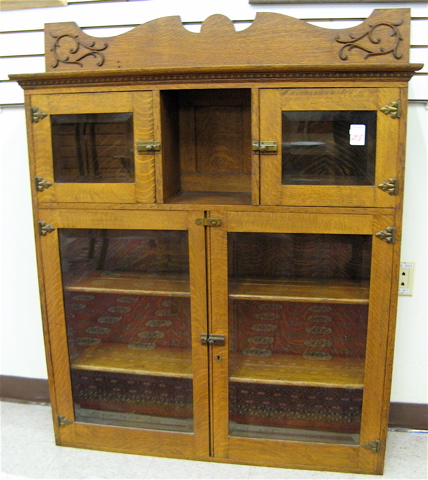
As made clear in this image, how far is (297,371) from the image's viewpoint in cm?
232

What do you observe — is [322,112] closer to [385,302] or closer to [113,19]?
[385,302]

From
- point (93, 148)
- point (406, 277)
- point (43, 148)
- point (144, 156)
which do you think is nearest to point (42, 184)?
point (43, 148)

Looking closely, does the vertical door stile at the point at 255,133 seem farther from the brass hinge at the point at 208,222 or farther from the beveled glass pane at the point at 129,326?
the beveled glass pane at the point at 129,326

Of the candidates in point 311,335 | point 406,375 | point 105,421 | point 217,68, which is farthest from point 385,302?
point 105,421

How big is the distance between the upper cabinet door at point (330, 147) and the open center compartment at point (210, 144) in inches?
11.7

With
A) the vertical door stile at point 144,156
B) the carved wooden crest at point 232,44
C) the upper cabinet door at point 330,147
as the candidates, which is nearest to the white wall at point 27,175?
the carved wooden crest at point 232,44

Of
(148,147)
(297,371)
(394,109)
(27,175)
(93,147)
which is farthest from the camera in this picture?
(27,175)

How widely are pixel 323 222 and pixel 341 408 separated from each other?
0.88 meters

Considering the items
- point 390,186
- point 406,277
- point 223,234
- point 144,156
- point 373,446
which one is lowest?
point 373,446

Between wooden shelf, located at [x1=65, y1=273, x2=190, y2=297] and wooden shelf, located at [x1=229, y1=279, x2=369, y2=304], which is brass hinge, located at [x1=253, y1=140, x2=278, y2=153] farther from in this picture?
wooden shelf, located at [x1=65, y1=273, x2=190, y2=297]

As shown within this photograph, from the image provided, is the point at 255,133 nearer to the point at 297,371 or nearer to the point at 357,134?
the point at 357,134

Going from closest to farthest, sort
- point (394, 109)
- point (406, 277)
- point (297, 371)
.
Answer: point (394, 109) → point (297, 371) → point (406, 277)

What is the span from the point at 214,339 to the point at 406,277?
105cm

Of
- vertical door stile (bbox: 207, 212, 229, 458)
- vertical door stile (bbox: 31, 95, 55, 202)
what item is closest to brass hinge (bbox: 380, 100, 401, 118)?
vertical door stile (bbox: 207, 212, 229, 458)
